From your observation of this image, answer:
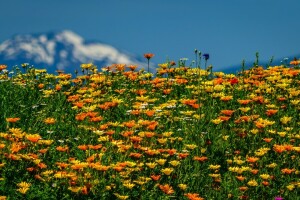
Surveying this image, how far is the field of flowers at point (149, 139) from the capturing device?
5933 millimetres

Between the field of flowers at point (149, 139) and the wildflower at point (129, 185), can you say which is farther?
the field of flowers at point (149, 139)

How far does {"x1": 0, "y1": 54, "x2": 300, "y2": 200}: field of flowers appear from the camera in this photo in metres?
5.93

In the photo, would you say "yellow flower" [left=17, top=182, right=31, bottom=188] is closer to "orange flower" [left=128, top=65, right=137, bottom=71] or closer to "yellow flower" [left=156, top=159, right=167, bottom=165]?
"yellow flower" [left=156, top=159, right=167, bottom=165]

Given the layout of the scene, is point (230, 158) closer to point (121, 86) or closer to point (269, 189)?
point (269, 189)

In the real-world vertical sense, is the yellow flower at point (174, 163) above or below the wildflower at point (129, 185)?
above

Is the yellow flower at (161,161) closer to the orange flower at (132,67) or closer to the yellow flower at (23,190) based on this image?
the yellow flower at (23,190)

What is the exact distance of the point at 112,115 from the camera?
8539mm

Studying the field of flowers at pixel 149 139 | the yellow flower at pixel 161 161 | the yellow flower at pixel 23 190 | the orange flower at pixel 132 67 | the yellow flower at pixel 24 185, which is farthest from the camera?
the orange flower at pixel 132 67

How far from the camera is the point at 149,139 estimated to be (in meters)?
7.16

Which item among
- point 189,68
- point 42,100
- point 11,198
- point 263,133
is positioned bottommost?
point 11,198

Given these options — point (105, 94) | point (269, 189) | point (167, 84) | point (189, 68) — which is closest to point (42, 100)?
point (105, 94)

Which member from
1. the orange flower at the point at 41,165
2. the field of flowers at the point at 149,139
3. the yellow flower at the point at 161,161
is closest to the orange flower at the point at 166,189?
the field of flowers at the point at 149,139

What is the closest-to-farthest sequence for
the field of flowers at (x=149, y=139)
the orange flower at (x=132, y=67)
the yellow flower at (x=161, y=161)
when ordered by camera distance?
the field of flowers at (x=149, y=139), the yellow flower at (x=161, y=161), the orange flower at (x=132, y=67)

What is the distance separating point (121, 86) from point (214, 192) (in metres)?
4.35
